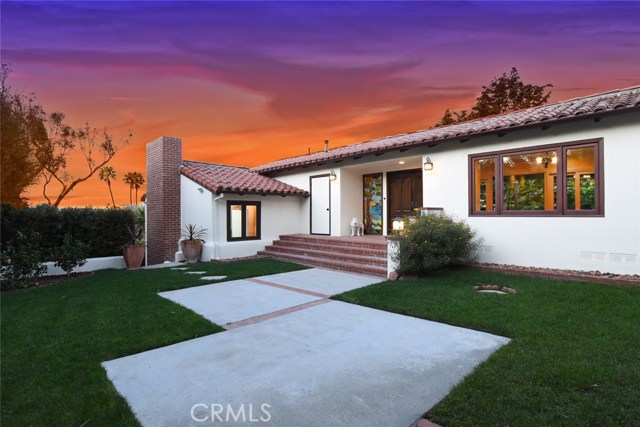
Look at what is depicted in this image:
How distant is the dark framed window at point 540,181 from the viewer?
7125 mm

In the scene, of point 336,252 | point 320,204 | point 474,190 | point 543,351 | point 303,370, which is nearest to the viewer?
point 303,370

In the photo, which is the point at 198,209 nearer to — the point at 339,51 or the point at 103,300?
the point at 103,300

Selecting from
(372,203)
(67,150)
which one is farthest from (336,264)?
(67,150)

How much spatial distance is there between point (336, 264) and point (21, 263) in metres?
7.55

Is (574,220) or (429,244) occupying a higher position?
(574,220)

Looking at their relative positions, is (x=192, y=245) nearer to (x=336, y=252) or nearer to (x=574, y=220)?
(x=336, y=252)

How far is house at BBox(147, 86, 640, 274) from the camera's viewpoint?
270 inches

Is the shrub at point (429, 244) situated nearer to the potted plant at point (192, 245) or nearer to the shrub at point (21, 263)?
the potted plant at point (192, 245)

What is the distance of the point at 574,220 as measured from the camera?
286 inches

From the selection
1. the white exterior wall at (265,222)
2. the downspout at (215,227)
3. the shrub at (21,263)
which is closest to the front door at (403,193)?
the white exterior wall at (265,222)

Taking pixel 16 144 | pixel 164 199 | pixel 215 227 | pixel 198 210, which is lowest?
pixel 215 227

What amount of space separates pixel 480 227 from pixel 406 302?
13.8 ft

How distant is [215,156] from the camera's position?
57.8 feet

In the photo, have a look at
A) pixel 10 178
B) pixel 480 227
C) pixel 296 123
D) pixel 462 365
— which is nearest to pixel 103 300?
pixel 462 365
